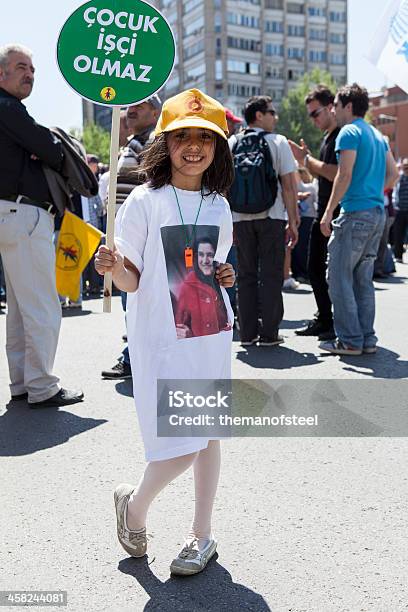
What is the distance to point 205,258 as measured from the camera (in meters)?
2.87

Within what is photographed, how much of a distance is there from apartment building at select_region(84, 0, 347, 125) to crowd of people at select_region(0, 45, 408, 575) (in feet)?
277

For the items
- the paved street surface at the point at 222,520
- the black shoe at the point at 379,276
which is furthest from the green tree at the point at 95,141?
the paved street surface at the point at 222,520

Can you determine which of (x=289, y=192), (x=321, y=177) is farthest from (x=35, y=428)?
(x=321, y=177)

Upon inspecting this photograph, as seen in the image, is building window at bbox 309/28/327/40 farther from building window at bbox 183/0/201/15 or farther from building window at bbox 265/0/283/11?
building window at bbox 183/0/201/15

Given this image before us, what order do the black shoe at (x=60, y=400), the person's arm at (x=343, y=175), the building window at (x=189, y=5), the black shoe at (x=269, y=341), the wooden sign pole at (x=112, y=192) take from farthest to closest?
1. the building window at (x=189, y=5)
2. the black shoe at (x=269, y=341)
3. the person's arm at (x=343, y=175)
4. the black shoe at (x=60, y=400)
5. the wooden sign pole at (x=112, y=192)

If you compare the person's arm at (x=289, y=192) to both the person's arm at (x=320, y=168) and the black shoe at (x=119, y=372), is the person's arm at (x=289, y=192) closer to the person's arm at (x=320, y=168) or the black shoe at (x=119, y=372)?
the person's arm at (x=320, y=168)

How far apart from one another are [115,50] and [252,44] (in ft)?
321

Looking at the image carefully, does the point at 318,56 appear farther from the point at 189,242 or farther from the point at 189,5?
the point at 189,242

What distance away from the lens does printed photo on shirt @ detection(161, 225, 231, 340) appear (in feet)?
→ 9.16

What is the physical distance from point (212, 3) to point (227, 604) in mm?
95898

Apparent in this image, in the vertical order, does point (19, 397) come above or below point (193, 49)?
below

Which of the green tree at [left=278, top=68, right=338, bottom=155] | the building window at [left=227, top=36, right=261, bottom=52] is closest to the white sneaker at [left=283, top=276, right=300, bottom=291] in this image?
the green tree at [left=278, top=68, right=338, bottom=155]
